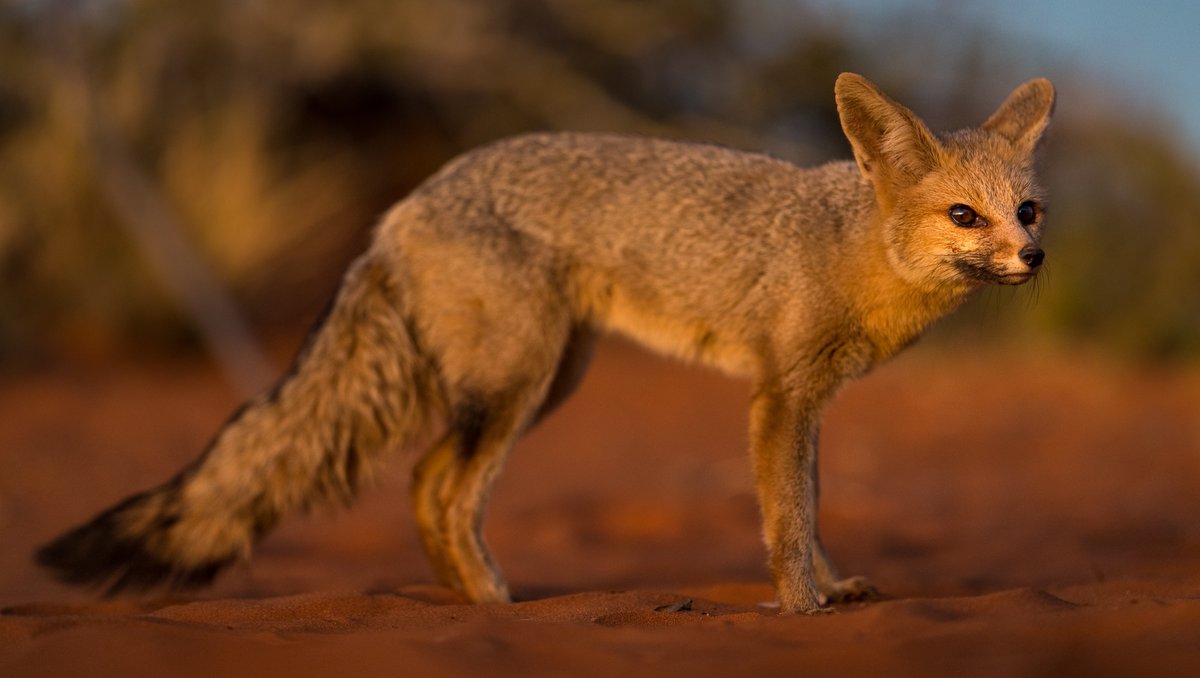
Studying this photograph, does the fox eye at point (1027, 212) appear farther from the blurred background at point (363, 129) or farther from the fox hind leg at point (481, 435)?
the blurred background at point (363, 129)

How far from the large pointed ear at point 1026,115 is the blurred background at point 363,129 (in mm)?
6560

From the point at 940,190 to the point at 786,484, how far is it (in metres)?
1.08

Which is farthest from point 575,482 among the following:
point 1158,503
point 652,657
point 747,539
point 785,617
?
point 652,657

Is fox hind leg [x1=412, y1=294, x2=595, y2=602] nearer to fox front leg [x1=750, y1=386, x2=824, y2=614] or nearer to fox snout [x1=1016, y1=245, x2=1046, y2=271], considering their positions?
fox front leg [x1=750, y1=386, x2=824, y2=614]

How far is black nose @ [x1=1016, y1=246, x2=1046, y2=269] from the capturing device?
3.91 meters

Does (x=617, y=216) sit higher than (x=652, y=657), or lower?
higher

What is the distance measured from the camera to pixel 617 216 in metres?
4.88

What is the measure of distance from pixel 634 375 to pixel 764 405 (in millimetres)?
7625

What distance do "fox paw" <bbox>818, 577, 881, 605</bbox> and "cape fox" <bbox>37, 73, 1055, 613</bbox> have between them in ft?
0.04

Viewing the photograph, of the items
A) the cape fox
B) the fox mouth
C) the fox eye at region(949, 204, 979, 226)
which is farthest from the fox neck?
the fox eye at region(949, 204, 979, 226)

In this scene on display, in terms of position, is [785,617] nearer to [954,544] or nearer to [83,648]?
[83,648]

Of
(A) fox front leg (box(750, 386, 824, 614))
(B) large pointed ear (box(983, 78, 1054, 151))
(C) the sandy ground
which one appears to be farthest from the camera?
(B) large pointed ear (box(983, 78, 1054, 151))

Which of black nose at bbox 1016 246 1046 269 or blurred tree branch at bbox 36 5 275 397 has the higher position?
blurred tree branch at bbox 36 5 275 397

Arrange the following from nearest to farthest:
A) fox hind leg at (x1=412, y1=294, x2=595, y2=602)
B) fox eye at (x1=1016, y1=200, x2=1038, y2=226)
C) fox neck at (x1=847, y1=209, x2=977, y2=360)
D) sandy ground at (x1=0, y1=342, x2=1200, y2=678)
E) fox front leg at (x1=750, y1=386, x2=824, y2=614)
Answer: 1. sandy ground at (x1=0, y1=342, x2=1200, y2=678)
2. fox front leg at (x1=750, y1=386, x2=824, y2=614)
3. fox eye at (x1=1016, y1=200, x2=1038, y2=226)
4. fox neck at (x1=847, y1=209, x2=977, y2=360)
5. fox hind leg at (x1=412, y1=294, x2=595, y2=602)
